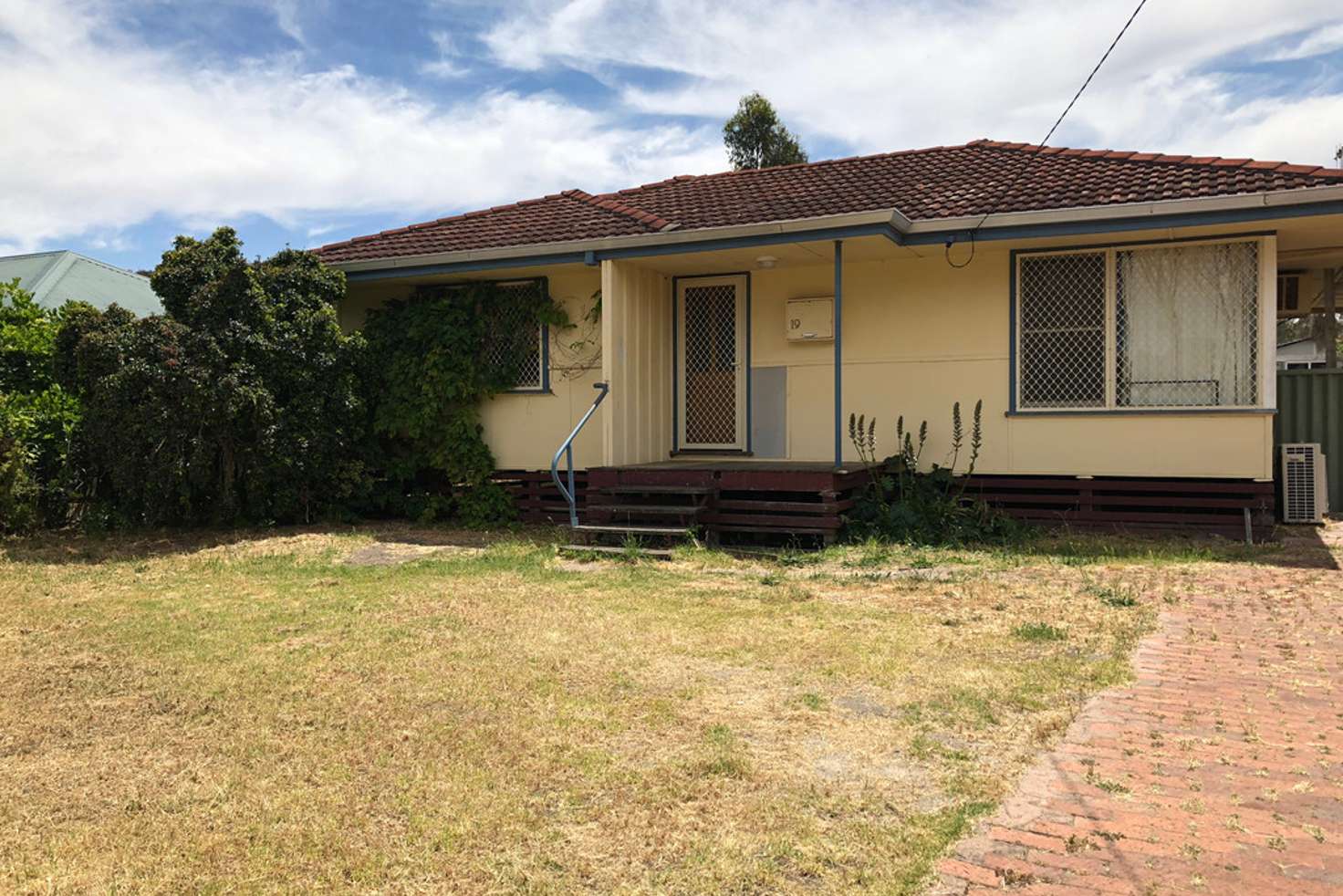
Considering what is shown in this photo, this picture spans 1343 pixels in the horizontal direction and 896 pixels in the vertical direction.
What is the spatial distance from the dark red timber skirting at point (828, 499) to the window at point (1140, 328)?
32.4 inches

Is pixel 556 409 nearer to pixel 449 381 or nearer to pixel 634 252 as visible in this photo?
pixel 449 381

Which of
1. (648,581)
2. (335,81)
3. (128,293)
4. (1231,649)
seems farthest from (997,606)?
(128,293)

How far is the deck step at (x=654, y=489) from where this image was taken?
9.12 meters

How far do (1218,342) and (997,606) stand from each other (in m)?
4.71

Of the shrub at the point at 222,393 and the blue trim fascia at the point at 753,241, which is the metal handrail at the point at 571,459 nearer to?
the blue trim fascia at the point at 753,241

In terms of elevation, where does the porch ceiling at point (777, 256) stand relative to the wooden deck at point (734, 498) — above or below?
above

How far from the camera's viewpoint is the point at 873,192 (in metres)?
10.5

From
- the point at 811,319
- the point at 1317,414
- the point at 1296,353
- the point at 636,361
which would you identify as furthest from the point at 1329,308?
the point at 1296,353

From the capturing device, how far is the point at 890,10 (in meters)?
9.52

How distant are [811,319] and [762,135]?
1976cm

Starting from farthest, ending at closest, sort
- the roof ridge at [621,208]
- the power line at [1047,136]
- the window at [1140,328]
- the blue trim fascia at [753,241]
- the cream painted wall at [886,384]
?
the roof ridge at [621,208] → the cream painted wall at [886,384] → the window at [1140,328] → the blue trim fascia at [753,241] → the power line at [1047,136]

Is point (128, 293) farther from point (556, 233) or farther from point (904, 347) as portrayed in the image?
point (904, 347)

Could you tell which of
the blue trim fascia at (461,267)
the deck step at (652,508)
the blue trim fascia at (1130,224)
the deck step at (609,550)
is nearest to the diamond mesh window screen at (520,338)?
the blue trim fascia at (461,267)

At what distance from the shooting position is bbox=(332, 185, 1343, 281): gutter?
837 cm
